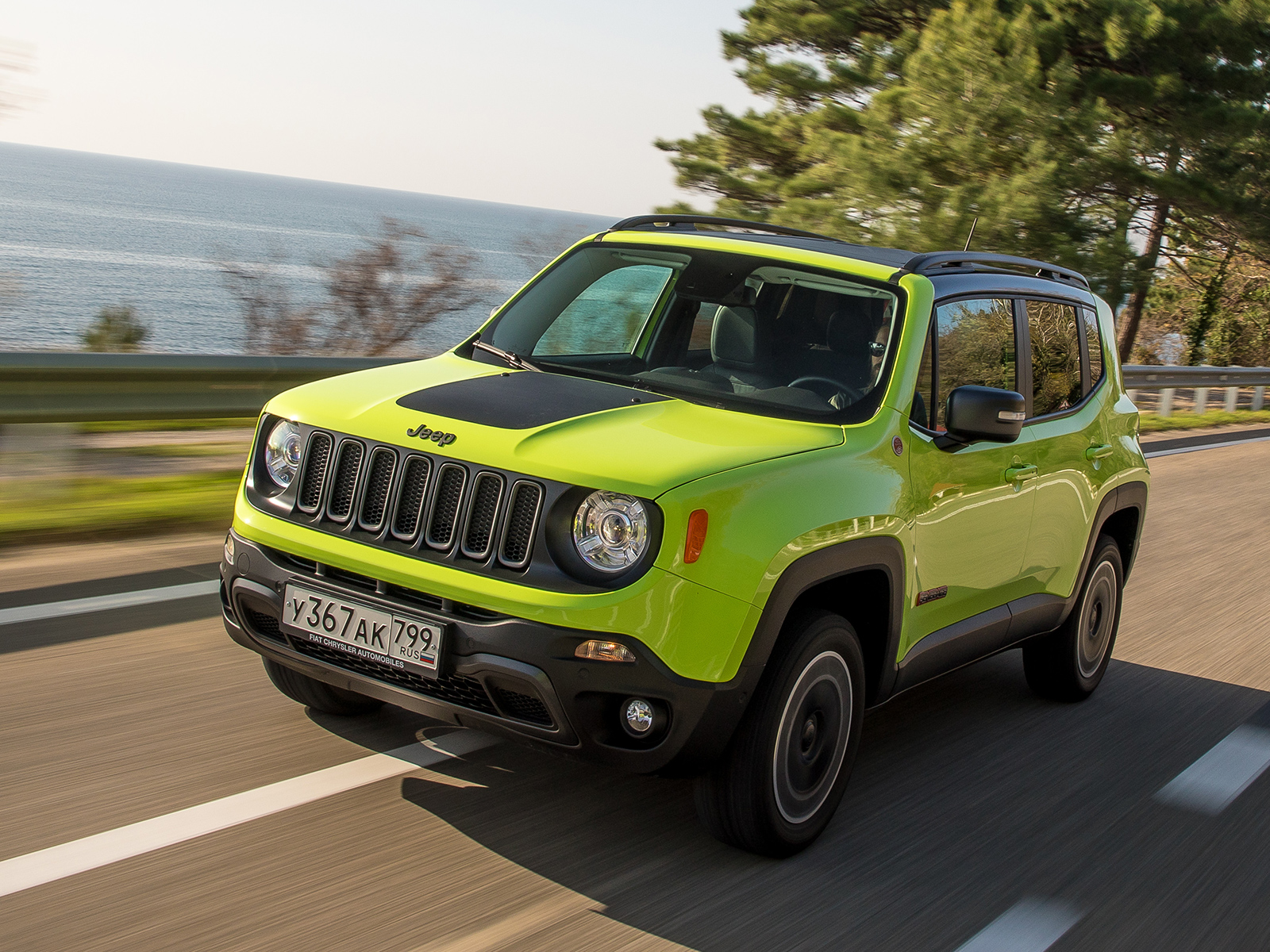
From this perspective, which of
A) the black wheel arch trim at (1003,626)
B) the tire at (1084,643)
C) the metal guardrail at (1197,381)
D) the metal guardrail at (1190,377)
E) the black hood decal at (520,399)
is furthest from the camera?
the metal guardrail at (1197,381)

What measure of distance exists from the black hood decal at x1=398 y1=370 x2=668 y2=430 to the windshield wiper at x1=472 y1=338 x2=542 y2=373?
0.78 feet

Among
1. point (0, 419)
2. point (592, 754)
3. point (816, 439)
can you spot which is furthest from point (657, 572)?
point (0, 419)

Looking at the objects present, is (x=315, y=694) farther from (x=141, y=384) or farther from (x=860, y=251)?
(x=141, y=384)

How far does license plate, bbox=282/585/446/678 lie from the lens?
3389 mm

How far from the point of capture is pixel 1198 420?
1950cm

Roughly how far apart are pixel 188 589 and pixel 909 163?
1871 cm

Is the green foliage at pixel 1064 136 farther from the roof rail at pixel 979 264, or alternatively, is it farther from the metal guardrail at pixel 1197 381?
the roof rail at pixel 979 264

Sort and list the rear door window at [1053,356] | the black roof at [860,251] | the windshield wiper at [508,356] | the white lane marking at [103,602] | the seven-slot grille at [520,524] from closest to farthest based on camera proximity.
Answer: the seven-slot grille at [520,524], the windshield wiper at [508,356], the black roof at [860,251], the rear door window at [1053,356], the white lane marking at [103,602]

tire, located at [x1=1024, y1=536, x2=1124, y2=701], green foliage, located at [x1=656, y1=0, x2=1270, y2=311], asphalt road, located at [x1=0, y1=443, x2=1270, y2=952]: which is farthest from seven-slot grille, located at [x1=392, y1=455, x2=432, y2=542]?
green foliage, located at [x1=656, y1=0, x2=1270, y2=311]

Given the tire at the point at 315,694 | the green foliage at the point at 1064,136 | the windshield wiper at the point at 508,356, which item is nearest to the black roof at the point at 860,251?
the windshield wiper at the point at 508,356

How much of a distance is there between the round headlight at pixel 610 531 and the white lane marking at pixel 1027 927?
1.30 m

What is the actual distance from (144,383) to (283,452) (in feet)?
11.9

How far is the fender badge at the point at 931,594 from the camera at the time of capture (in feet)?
13.7

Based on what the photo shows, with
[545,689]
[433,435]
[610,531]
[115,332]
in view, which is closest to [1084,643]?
[610,531]
